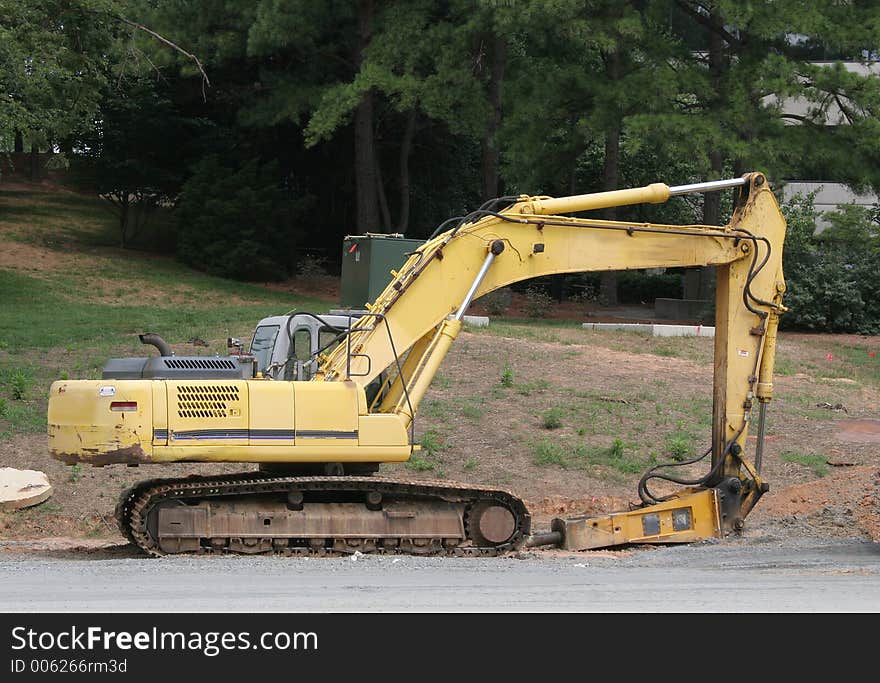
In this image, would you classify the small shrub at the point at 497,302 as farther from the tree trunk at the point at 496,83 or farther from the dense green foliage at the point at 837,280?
the dense green foliage at the point at 837,280

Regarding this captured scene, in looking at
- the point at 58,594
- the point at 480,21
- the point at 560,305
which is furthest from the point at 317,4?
the point at 58,594

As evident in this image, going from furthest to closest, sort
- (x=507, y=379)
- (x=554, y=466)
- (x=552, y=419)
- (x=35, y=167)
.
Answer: (x=35, y=167) < (x=507, y=379) < (x=552, y=419) < (x=554, y=466)

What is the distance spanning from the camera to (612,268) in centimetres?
1170

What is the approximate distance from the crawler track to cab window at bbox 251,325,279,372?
1.23m

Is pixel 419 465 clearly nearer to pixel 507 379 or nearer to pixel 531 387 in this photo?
pixel 507 379

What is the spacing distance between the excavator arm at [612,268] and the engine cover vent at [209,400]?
1.03 metres

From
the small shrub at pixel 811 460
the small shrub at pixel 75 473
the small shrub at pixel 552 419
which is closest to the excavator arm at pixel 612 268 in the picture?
the small shrub at pixel 811 460

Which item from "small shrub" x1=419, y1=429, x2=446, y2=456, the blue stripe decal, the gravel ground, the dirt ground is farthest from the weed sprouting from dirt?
the blue stripe decal

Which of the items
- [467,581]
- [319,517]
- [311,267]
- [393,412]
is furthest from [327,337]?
[311,267]

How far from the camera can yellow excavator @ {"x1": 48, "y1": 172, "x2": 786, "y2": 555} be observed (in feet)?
34.7

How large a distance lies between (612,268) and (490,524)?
288 cm

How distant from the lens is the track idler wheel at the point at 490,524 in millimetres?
11562

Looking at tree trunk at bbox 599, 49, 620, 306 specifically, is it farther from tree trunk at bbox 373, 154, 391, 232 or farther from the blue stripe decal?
the blue stripe decal

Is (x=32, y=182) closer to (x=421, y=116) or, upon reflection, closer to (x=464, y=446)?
(x=421, y=116)
